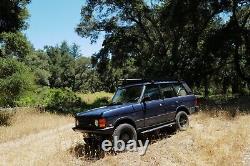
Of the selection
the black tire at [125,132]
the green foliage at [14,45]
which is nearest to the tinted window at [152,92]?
the black tire at [125,132]

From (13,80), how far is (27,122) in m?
2.28

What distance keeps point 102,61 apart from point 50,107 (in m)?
10.0

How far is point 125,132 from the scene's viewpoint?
11.3 metres

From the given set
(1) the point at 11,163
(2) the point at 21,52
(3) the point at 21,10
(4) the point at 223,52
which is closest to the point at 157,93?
(1) the point at 11,163

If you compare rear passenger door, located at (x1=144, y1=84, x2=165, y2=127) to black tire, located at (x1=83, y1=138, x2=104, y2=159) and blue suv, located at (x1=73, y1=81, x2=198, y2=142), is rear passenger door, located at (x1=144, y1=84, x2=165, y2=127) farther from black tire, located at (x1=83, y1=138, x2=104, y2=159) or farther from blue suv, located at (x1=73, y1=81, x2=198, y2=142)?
black tire, located at (x1=83, y1=138, x2=104, y2=159)

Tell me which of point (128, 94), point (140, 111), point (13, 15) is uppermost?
point (13, 15)

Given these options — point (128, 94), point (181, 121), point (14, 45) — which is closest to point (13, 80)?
point (14, 45)

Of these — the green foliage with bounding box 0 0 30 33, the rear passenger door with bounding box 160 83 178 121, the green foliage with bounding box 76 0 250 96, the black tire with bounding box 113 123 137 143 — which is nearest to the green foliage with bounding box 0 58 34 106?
the green foliage with bounding box 0 0 30 33

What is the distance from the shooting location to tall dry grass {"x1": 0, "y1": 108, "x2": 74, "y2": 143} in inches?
621

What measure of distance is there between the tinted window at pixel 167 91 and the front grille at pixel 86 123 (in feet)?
11.2

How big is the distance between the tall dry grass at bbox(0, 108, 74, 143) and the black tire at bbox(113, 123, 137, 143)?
611 centimetres

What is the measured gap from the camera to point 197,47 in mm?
32094

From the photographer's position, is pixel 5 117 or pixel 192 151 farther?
pixel 5 117

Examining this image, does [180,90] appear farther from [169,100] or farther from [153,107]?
[153,107]
